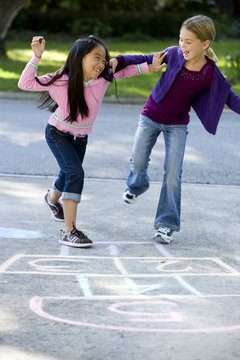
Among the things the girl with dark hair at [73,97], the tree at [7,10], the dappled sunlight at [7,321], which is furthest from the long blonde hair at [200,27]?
the tree at [7,10]

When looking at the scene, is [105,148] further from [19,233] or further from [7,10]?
[7,10]

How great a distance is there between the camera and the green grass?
1332 cm

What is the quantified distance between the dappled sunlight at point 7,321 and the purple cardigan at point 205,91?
7.04 ft

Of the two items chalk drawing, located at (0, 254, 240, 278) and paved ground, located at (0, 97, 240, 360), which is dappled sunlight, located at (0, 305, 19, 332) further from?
chalk drawing, located at (0, 254, 240, 278)

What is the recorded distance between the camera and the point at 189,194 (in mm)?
6691

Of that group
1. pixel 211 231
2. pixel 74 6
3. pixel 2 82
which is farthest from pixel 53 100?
pixel 74 6

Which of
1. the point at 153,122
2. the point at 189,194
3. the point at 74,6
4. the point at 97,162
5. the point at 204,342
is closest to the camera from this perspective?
the point at 204,342

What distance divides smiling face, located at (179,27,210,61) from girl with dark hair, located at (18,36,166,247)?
251 millimetres

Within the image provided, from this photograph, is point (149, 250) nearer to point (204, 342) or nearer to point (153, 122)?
point (153, 122)

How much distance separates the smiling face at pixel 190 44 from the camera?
4867 mm

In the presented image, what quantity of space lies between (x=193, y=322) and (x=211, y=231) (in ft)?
6.71

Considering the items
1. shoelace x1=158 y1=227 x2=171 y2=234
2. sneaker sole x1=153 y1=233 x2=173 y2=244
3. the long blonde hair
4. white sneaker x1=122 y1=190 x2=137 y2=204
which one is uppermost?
the long blonde hair

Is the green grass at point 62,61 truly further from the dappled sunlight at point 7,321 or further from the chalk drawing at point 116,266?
the dappled sunlight at point 7,321

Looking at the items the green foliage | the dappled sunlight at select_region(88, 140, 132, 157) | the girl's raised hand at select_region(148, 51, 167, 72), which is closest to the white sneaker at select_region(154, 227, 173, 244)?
the girl's raised hand at select_region(148, 51, 167, 72)
